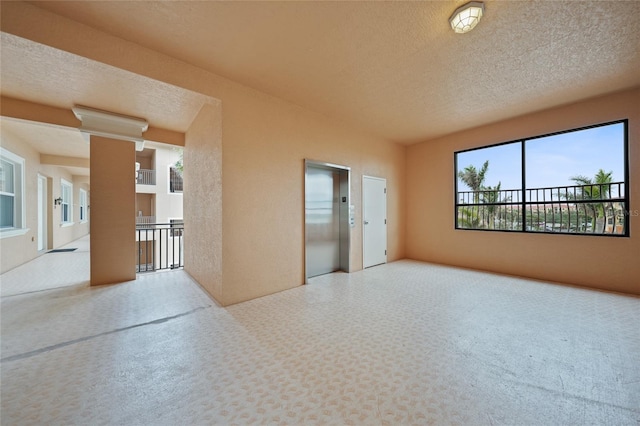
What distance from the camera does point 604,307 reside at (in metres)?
2.86

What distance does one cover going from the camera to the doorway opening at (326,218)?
13.3ft

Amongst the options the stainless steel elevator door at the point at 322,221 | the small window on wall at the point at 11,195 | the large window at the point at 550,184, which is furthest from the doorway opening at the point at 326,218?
the small window on wall at the point at 11,195

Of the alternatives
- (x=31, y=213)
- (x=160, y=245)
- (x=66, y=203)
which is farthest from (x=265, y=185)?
(x=66, y=203)

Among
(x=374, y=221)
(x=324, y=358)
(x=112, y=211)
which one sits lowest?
(x=324, y=358)

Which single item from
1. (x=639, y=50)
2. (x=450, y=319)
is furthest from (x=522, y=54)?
(x=450, y=319)

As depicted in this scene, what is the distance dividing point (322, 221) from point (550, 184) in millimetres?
3963

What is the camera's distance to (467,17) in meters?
1.97

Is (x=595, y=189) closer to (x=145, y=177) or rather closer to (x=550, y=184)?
(x=550, y=184)

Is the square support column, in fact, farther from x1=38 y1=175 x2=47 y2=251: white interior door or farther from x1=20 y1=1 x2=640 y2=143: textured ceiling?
x1=38 y1=175 x2=47 y2=251: white interior door

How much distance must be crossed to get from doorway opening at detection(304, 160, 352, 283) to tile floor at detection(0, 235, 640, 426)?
3.28 ft

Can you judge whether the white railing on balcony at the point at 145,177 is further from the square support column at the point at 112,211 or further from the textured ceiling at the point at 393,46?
the textured ceiling at the point at 393,46

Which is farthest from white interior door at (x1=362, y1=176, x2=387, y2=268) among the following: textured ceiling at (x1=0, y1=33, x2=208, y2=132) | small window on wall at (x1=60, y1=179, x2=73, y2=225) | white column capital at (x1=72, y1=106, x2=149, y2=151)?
small window on wall at (x1=60, y1=179, x2=73, y2=225)

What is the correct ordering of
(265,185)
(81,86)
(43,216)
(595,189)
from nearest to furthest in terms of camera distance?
(81,86)
(265,185)
(595,189)
(43,216)

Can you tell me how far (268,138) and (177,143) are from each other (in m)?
2.28
